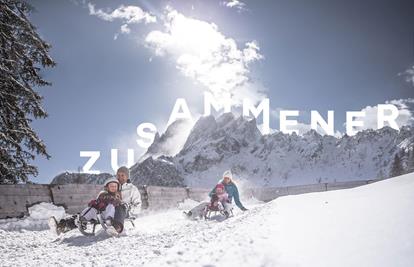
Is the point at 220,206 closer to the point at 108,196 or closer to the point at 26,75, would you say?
the point at 108,196

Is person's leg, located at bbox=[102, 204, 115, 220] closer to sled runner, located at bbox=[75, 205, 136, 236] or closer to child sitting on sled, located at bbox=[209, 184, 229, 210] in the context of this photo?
sled runner, located at bbox=[75, 205, 136, 236]

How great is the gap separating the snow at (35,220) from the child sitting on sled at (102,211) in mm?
1597

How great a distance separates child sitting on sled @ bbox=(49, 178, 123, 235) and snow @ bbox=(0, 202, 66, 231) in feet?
5.24

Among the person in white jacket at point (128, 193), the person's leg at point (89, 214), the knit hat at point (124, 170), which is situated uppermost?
the knit hat at point (124, 170)

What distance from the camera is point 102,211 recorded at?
7.18 meters

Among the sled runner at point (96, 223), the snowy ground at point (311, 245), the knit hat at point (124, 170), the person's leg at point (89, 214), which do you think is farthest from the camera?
the knit hat at point (124, 170)

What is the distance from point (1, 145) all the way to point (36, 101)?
185 centimetres

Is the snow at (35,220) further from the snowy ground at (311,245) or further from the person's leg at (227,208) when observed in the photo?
the person's leg at (227,208)

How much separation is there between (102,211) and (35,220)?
125 inches

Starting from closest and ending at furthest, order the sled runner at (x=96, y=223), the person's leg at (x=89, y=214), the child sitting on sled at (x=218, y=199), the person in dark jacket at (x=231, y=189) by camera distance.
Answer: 1. the sled runner at (x=96, y=223)
2. the person's leg at (x=89, y=214)
3. the child sitting on sled at (x=218, y=199)
4. the person in dark jacket at (x=231, y=189)

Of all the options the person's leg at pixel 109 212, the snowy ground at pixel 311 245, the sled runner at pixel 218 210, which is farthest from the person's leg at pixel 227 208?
the snowy ground at pixel 311 245

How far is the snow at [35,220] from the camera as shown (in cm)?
841

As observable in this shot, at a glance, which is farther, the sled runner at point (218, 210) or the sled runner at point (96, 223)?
the sled runner at point (218, 210)

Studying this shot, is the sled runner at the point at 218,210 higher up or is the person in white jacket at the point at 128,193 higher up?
the person in white jacket at the point at 128,193
